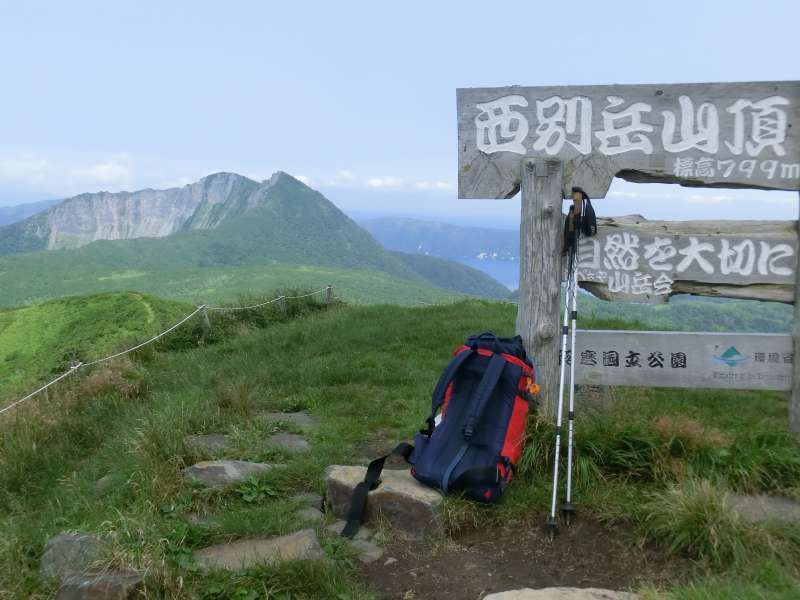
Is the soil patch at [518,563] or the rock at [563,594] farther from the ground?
the rock at [563,594]

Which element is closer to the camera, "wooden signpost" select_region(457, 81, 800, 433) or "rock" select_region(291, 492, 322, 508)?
"rock" select_region(291, 492, 322, 508)

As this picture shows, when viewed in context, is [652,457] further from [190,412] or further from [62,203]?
[62,203]

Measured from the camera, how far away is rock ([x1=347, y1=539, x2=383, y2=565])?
12.9 feet

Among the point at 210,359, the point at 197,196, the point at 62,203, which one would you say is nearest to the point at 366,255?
the point at 197,196

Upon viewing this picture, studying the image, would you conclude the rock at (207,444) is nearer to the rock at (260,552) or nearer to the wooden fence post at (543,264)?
the rock at (260,552)

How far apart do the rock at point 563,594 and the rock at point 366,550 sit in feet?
2.62

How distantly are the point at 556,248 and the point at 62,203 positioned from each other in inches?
6880

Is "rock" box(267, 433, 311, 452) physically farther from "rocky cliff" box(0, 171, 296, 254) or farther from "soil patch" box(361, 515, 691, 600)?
"rocky cliff" box(0, 171, 296, 254)

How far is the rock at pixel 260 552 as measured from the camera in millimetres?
3592

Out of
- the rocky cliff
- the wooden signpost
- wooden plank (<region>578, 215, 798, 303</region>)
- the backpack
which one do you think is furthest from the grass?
the rocky cliff

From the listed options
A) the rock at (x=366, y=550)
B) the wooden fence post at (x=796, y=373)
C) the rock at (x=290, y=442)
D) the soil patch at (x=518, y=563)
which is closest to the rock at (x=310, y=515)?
the rock at (x=366, y=550)

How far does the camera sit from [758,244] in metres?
4.91

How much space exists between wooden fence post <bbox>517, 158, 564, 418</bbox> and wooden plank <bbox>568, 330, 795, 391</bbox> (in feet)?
0.80

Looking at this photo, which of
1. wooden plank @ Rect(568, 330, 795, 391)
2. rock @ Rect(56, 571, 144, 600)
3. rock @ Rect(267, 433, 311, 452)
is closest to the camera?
rock @ Rect(56, 571, 144, 600)
